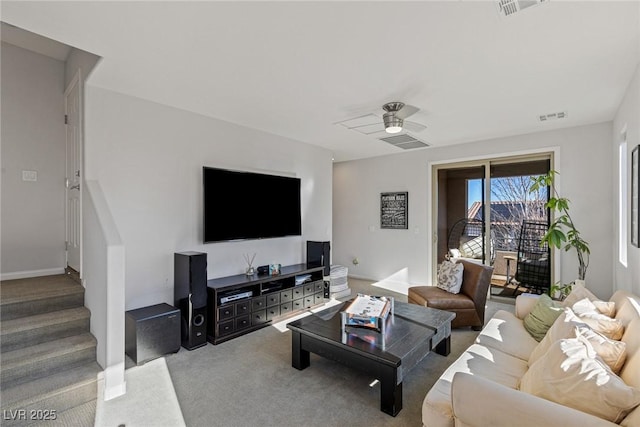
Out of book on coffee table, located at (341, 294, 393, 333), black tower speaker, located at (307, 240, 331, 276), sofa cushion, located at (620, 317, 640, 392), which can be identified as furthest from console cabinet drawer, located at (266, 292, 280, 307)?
sofa cushion, located at (620, 317, 640, 392)

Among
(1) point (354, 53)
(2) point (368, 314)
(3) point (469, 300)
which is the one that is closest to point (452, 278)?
(3) point (469, 300)

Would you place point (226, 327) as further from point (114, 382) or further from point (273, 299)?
point (114, 382)

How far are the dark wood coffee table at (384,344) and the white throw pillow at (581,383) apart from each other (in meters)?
0.76

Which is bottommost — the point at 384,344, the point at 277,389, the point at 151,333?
the point at 277,389

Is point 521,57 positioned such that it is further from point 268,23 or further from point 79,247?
point 79,247

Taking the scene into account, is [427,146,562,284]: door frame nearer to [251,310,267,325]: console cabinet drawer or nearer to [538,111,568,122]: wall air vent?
[538,111,568,122]: wall air vent

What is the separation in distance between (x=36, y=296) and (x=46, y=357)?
72 cm

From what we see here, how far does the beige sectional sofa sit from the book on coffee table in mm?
699

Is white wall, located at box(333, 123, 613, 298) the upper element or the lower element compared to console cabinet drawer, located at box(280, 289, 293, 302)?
upper

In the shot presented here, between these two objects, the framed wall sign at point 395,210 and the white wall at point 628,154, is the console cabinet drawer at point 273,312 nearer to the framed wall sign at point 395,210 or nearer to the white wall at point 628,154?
the framed wall sign at point 395,210

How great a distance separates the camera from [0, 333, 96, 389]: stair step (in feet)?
7.22

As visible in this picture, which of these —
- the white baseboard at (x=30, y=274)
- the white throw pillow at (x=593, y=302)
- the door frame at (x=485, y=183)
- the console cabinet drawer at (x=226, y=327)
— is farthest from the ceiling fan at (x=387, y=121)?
the white baseboard at (x=30, y=274)

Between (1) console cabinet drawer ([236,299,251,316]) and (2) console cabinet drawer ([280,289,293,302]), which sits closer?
(1) console cabinet drawer ([236,299,251,316])

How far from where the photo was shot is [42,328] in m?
2.53
